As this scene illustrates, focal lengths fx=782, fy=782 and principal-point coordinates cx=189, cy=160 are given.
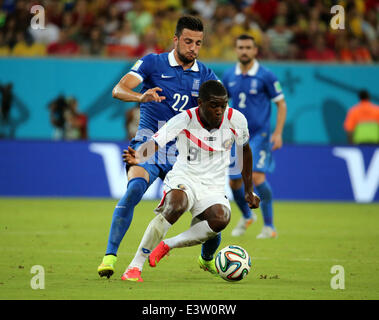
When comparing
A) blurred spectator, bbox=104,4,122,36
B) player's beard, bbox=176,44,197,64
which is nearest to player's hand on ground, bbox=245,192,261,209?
player's beard, bbox=176,44,197,64

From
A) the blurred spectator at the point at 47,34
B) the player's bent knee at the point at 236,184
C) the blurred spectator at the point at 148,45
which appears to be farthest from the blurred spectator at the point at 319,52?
the player's bent knee at the point at 236,184

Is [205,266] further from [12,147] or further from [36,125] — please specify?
[36,125]

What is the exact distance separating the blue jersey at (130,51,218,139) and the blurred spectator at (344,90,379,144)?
11.0 metres

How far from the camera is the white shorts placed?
7.00m

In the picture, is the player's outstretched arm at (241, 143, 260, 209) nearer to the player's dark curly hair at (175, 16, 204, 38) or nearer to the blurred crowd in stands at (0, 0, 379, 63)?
→ the player's dark curly hair at (175, 16, 204, 38)

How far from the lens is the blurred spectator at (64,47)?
18797mm

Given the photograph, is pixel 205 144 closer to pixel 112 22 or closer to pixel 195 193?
pixel 195 193

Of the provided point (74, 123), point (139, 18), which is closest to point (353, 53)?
point (139, 18)

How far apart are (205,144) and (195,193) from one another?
1.58 feet

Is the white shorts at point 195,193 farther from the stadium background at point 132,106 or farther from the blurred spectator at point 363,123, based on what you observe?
the blurred spectator at point 363,123

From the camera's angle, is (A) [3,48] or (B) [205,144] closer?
(B) [205,144]

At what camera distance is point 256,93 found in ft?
37.2

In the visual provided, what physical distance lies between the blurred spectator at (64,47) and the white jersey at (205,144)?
12059 millimetres
